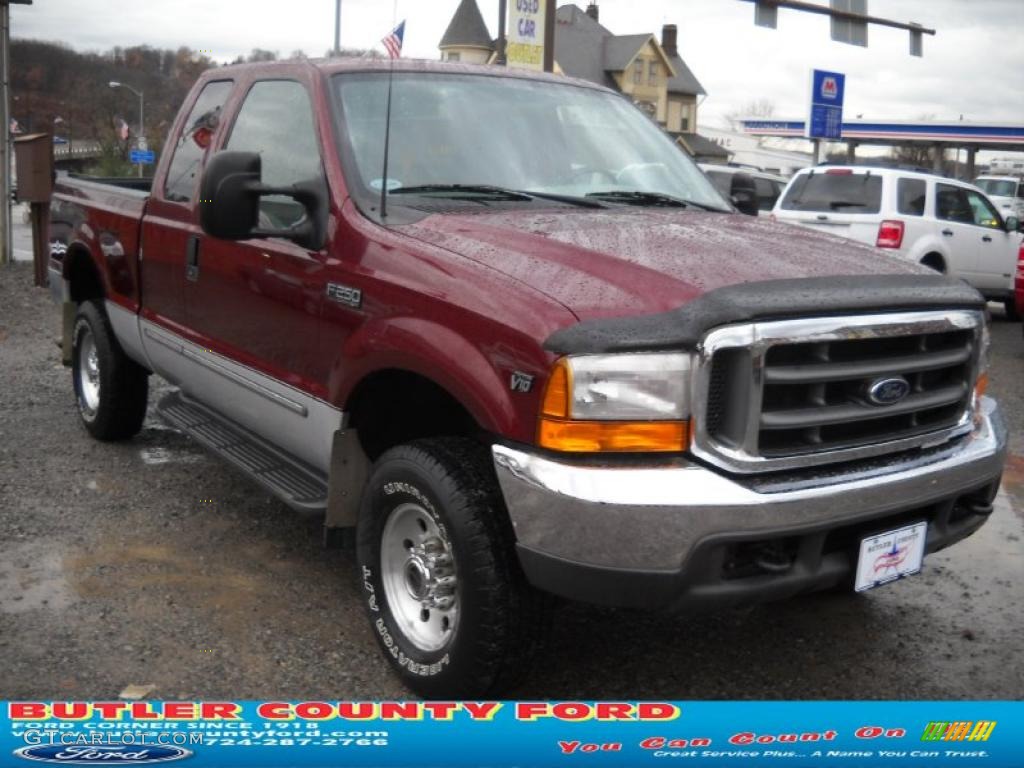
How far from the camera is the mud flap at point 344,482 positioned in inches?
147

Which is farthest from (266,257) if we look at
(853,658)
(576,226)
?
(853,658)

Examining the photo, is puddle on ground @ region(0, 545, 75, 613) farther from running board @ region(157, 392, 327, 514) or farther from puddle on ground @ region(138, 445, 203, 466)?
puddle on ground @ region(138, 445, 203, 466)

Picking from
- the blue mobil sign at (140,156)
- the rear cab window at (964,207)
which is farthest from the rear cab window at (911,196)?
the blue mobil sign at (140,156)

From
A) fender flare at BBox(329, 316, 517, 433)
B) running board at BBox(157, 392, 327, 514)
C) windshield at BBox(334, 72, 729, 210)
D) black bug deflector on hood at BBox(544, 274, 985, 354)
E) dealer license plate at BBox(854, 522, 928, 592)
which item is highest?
windshield at BBox(334, 72, 729, 210)

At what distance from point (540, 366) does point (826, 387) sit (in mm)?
821

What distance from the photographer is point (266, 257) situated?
4.18 m

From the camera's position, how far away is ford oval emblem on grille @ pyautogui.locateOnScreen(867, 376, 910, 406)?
3.11 metres

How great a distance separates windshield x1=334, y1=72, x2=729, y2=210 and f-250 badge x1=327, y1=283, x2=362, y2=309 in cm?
35

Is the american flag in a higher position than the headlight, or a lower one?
higher

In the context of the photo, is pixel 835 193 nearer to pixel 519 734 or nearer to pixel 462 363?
pixel 462 363

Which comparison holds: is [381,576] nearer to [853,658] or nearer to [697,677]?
[697,677]

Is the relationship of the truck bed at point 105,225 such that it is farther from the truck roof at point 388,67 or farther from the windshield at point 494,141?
the windshield at point 494,141

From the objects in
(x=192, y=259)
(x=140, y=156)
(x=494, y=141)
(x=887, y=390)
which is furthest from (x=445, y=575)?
(x=140, y=156)

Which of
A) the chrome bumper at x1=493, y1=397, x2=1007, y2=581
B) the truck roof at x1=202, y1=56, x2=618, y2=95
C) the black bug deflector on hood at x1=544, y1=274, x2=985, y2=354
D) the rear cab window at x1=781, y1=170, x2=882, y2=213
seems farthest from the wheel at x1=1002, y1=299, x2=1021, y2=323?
the chrome bumper at x1=493, y1=397, x2=1007, y2=581
